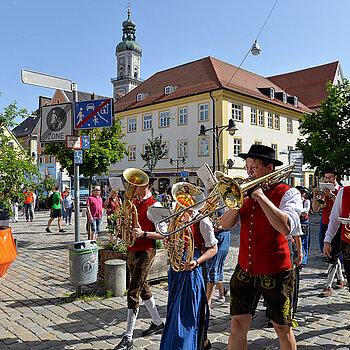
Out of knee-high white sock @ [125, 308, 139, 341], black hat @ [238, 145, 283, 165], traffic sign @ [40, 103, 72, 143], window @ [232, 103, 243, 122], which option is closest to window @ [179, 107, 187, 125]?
window @ [232, 103, 243, 122]

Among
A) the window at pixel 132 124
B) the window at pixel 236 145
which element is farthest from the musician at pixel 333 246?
the window at pixel 132 124

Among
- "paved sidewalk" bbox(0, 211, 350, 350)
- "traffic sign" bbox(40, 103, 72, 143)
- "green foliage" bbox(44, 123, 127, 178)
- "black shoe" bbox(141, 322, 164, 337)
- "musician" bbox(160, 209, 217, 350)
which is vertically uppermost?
"green foliage" bbox(44, 123, 127, 178)

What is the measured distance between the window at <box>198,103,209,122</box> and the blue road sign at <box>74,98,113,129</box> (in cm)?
2654

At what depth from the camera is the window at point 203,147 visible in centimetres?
3212

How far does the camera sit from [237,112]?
107 ft

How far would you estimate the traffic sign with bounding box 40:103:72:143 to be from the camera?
20.4ft

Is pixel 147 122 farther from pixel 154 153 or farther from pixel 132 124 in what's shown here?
pixel 154 153

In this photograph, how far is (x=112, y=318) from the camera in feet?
16.3

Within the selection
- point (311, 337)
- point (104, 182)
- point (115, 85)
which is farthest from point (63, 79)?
point (115, 85)

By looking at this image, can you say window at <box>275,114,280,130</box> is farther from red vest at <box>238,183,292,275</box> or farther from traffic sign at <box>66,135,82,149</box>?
red vest at <box>238,183,292,275</box>

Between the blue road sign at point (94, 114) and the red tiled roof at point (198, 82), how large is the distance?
2604cm

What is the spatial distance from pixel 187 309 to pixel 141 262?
3.06 ft

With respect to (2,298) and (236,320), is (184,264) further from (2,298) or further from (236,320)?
(2,298)

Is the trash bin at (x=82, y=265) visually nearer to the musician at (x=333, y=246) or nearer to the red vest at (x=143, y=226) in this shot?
the red vest at (x=143, y=226)
